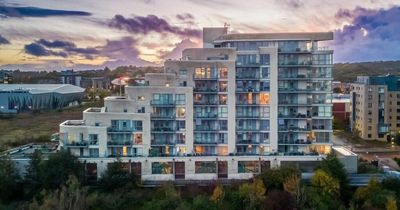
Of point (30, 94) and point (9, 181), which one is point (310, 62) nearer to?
point (9, 181)

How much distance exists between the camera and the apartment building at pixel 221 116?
41156 millimetres

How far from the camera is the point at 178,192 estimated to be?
35.5 metres

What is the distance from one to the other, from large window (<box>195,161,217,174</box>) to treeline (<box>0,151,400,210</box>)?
4.05m

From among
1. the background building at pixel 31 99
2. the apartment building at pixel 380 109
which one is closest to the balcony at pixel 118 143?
the apartment building at pixel 380 109

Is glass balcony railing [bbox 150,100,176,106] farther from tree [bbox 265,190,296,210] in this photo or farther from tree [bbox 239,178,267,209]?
tree [bbox 265,190,296,210]

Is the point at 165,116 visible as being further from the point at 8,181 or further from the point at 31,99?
the point at 31,99

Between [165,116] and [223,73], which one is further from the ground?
[223,73]

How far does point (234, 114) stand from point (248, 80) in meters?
3.37

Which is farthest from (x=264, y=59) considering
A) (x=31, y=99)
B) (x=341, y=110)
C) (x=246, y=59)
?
(x=31, y=99)

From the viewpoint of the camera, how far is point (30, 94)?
3671 inches

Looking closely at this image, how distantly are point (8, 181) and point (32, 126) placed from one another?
38501 millimetres

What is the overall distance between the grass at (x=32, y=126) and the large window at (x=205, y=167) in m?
23.8

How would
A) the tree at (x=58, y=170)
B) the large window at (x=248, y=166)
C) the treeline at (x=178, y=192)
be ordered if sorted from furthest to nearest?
1. the large window at (x=248, y=166)
2. the tree at (x=58, y=170)
3. the treeline at (x=178, y=192)

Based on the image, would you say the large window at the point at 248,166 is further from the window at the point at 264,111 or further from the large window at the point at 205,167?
the window at the point at 264,111
